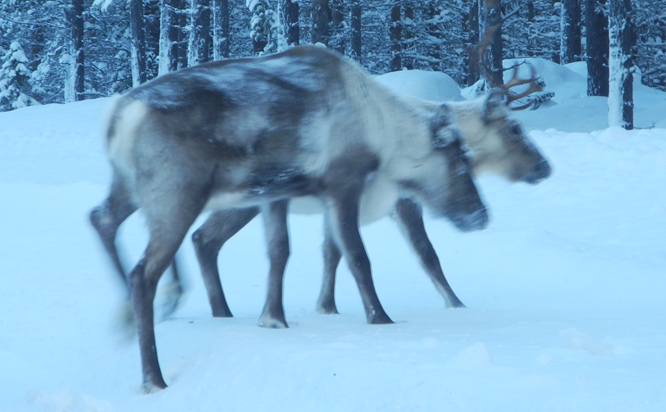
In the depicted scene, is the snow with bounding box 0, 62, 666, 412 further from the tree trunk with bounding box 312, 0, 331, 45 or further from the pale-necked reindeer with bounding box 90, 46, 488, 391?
the tree trunk with bounding box 312, 0, 331, 45

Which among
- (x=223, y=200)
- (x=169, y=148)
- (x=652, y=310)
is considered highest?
(x=169, y=148)

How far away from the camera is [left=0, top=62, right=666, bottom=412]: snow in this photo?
10.5 ft

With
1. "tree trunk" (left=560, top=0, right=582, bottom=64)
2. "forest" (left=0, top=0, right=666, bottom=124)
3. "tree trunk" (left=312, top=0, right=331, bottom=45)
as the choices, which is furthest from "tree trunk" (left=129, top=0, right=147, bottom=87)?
"tree trunk" (left=560, top=0, right=582, bottom=64)

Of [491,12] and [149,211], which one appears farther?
[491,12]

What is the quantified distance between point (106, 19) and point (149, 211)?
89.9ft

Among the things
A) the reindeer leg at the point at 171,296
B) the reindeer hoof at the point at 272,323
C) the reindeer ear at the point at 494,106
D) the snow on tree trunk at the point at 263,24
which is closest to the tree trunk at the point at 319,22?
the snow on tree trunk at the point at 263,24

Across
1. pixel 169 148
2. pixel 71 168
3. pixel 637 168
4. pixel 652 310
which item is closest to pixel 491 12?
pixel 637 168

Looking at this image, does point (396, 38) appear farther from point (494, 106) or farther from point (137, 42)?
point (494, 106)

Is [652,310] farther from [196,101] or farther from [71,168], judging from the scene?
[71,168]

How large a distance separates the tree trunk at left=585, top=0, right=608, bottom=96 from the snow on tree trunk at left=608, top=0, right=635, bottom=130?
→ 13.6 feet

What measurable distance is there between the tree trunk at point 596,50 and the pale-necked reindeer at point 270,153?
14.6 meters

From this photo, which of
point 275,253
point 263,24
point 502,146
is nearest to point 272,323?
point 275,253

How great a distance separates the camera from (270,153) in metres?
4.39

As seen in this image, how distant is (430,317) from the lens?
16.0ft
